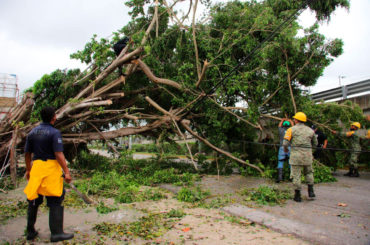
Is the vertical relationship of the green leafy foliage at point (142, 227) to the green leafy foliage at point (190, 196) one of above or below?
below

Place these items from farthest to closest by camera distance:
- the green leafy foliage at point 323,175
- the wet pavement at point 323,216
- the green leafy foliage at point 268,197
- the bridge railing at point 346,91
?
1. the bridge railing at point 346,91
2. the green leafy foliage at point 323,175
3. the green leafy foliage at point 268,197
4. the wet pavement at point 323,216

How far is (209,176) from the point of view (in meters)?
7.80

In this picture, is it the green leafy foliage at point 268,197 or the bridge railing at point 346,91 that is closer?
the green leafy foliage at point 268,197

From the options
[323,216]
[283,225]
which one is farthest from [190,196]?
[323,216]

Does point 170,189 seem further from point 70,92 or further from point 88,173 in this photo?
point 70,92

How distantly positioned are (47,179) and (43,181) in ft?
0.14

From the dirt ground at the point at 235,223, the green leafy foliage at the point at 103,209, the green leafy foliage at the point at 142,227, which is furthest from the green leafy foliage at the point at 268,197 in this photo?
the green leafy foliage at the point at 103,209

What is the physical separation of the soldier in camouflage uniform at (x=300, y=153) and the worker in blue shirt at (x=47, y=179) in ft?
12.6

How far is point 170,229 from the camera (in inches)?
126

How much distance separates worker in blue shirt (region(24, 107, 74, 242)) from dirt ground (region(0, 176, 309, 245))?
20 cm

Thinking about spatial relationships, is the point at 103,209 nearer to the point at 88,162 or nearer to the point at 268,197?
the point at 268,197

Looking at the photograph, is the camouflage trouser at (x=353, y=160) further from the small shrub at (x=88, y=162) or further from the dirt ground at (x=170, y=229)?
the small shrub at (x=88, y=162)

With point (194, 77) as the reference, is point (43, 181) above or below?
→ below

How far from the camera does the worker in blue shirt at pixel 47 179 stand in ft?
9.35
